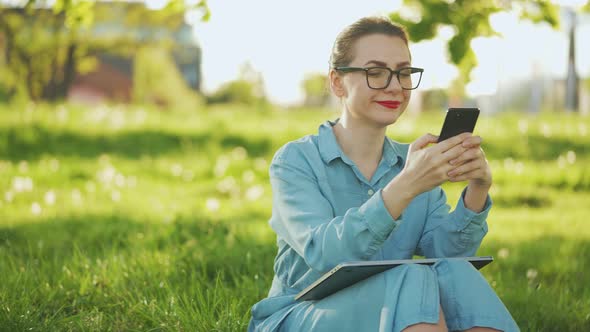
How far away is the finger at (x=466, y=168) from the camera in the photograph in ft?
7.46

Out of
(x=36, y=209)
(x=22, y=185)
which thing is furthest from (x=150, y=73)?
(x=36, y=209)

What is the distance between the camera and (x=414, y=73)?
2615mm

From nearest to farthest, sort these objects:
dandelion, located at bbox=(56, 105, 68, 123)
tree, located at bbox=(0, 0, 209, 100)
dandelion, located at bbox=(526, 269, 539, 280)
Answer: dandelion, located at bbox=(526, 269, 539, 280)
dandelion, located at bbox=(56, 105, 68, 123)
tree, located at bbox=(0, 0, 209, 100)

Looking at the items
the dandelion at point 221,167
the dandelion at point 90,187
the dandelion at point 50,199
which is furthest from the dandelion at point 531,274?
the dandelion at point 221,167

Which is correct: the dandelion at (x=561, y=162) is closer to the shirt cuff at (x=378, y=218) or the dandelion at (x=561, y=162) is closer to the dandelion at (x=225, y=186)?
the dandelion at (x=225, y=186)

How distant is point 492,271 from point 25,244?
8.76 feet

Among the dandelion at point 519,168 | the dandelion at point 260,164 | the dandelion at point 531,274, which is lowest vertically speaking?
the dandelion at point 519,168

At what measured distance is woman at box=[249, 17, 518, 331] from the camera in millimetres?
2191

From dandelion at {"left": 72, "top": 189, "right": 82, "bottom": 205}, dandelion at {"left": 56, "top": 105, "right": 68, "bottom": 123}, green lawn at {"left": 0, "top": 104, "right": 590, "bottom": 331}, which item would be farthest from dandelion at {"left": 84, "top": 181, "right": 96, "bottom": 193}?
dandelion at {"left": 56, "top": 105, "right": 68, "bottom": 123}

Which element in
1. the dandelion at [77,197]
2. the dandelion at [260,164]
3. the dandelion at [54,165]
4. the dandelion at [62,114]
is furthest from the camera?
the dandelion at [62,114]

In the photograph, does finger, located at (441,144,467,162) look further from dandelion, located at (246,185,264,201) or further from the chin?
dandelion, located at (246,185,264,201)

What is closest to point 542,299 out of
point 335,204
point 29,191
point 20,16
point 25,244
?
point 335,204

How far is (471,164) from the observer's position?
2.35 metres

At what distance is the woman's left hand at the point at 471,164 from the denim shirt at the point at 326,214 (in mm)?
195
